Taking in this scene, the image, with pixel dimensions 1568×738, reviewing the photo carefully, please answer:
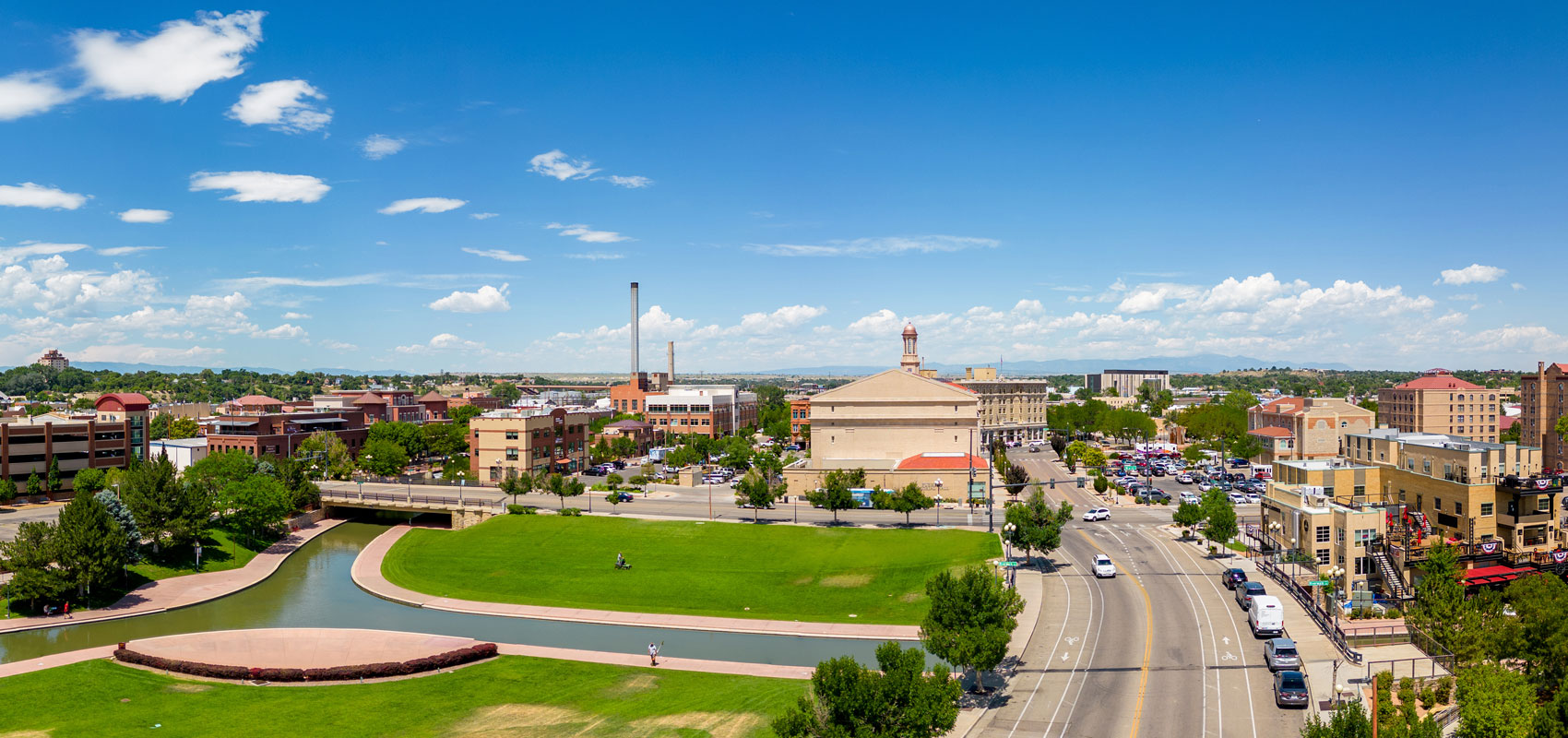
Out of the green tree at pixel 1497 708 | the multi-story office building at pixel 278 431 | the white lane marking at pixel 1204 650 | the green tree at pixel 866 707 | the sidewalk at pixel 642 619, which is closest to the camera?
the green tree at pixel 866 707

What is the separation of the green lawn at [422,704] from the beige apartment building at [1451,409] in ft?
444

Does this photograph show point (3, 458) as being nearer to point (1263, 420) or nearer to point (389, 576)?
point (389, 576)

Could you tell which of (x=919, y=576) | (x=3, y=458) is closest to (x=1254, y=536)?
(x=919, y=576)

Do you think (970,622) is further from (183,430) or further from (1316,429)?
(183,430)

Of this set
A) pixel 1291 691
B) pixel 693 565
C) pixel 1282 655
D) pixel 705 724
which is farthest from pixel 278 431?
pixel 1291 691

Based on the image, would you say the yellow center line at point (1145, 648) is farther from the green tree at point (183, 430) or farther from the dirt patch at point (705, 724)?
the green tree at point (183, 430)

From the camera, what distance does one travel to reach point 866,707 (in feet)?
84.1

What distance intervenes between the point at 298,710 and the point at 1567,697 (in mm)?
42776

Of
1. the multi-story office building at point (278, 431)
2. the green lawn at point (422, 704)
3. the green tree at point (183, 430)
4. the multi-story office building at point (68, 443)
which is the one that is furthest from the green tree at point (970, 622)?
the green tree at point (183, 430)

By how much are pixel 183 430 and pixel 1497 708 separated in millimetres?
146533

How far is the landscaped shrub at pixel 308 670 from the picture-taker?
131 feet

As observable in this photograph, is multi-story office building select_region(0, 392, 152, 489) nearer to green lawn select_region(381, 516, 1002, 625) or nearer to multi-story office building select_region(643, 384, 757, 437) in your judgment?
green lawn select_region(381, 516, 1002, 625)

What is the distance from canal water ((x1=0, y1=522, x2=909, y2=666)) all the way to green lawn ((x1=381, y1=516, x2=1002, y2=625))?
3.70 m

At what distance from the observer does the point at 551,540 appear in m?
69.2
